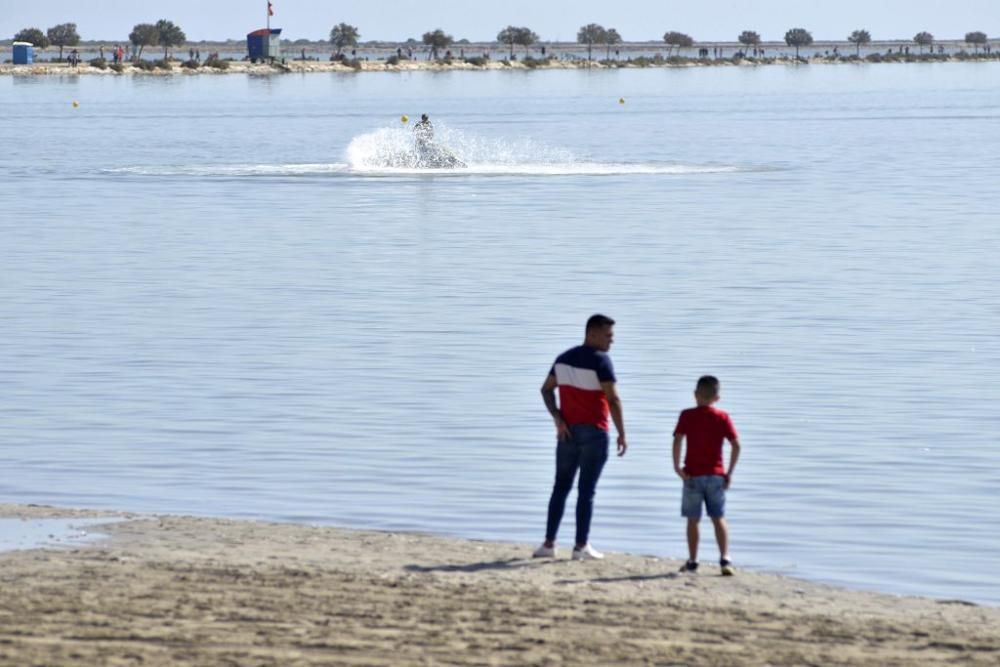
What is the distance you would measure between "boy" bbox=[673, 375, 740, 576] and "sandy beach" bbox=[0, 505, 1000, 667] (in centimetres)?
38

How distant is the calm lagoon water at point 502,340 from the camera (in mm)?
14547

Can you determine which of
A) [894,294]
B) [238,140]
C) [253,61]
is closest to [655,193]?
[894,294]

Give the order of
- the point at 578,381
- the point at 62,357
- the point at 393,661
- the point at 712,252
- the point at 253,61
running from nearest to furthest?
the point at 393,661 → the point at 578,381 → the point at 62,357 → the point at 712,252 → the point at 253,61

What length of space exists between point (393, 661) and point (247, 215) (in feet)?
111

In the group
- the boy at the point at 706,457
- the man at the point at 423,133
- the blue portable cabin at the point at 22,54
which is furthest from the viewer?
the blue portable cabin at the point at 22,54

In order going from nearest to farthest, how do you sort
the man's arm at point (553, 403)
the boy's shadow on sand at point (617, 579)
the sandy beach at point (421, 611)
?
1. the sandy beach at point (421, 611)
2. the boy's shadow on sand at point (617, 579)
3. the man's arm at point (553, 403)

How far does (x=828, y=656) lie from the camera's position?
9.32 meters

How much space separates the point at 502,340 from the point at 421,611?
13.4 m

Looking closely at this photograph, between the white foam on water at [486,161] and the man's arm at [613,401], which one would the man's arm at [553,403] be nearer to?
the man's arm at [613,401]

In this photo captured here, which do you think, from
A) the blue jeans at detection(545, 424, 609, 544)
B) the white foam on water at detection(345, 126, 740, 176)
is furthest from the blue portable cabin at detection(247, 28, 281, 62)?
the blue jeans at detection(545, 424, 609, 544)

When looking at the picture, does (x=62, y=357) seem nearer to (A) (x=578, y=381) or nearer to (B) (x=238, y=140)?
(A) (x=578, y=381)

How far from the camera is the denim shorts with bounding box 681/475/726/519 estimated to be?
37.5ft

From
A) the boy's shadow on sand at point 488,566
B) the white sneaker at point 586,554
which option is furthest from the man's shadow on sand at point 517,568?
the white sneaker at point 586,554

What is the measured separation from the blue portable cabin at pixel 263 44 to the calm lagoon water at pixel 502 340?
123858 mm
